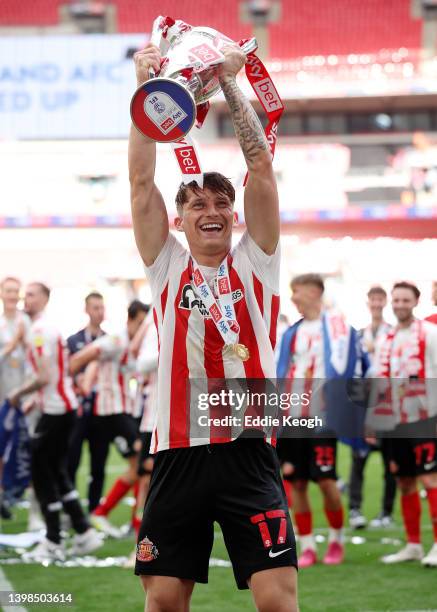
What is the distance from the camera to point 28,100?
2717 centimetres

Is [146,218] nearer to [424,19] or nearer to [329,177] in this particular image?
[329,177]

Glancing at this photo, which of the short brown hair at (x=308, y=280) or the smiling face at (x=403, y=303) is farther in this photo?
the short brown hair at (x=308, y=280)

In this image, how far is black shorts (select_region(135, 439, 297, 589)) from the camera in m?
3.19

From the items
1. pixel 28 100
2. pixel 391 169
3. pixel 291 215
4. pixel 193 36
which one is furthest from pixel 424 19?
pixel 193 36

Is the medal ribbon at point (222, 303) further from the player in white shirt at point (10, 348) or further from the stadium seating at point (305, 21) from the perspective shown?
the stadium seating at point (305, 21)

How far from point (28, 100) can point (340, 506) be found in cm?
2215

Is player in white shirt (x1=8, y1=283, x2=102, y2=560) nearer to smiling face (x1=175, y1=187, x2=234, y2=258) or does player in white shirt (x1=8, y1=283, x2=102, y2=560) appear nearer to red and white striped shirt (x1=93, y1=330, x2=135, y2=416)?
red and white striped shirt (x1=93, y1=330, x2=135, y2=416)

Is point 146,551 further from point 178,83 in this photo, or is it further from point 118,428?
point 118,428

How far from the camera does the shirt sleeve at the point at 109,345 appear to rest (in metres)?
7.94

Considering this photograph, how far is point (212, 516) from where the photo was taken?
327cm

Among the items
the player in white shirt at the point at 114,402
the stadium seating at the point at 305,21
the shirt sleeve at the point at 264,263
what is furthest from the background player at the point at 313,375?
the stadium seating at the point at 305,21

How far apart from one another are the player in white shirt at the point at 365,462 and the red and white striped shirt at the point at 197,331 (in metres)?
4.48

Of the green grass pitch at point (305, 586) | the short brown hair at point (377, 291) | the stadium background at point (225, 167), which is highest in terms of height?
the stadium background at point (225, 167)

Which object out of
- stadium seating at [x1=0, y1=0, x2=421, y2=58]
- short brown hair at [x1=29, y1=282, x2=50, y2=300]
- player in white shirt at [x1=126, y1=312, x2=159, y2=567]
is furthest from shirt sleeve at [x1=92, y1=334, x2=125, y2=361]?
stadium seating at [x1=0, y1=0, x2=421, y2=58]
